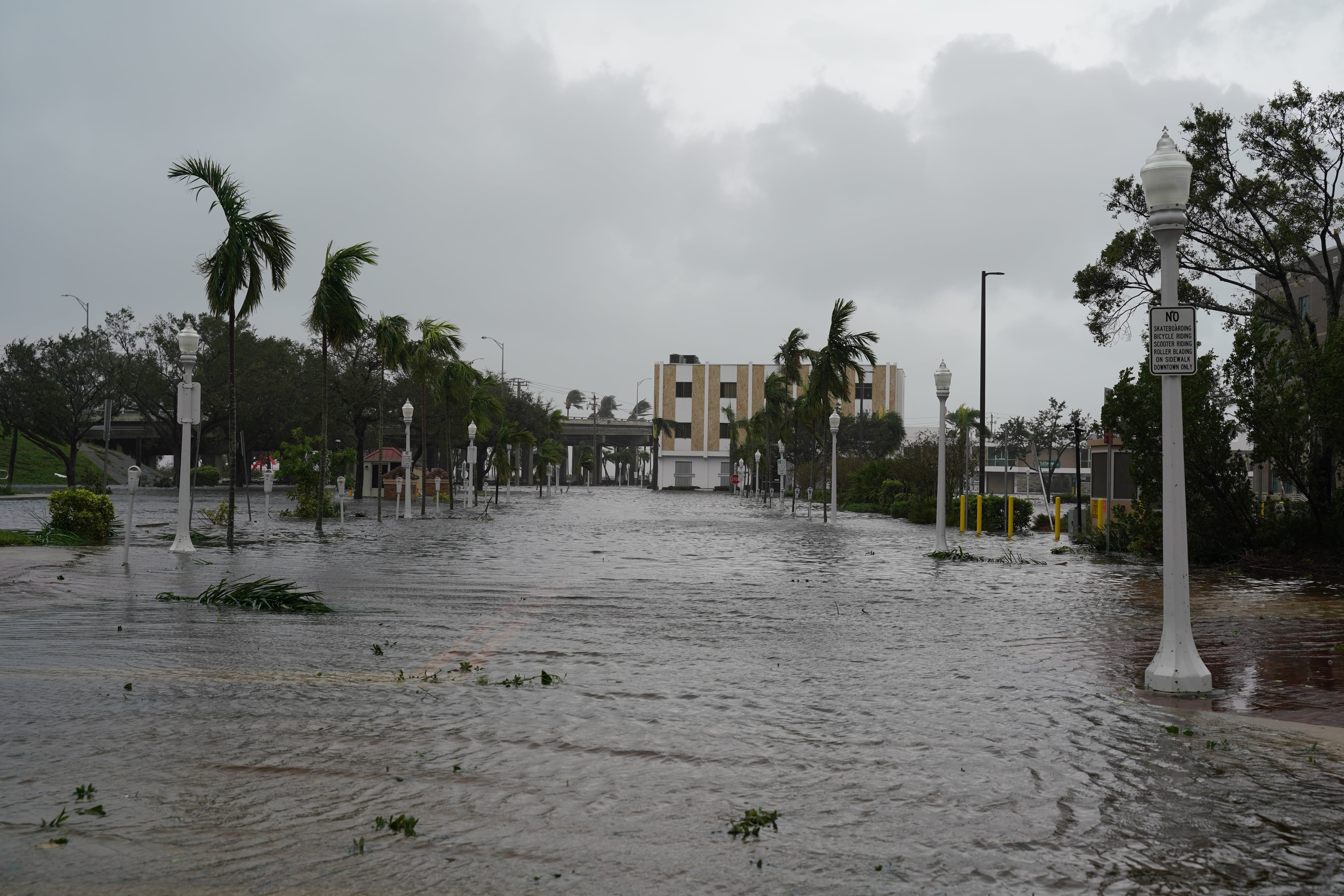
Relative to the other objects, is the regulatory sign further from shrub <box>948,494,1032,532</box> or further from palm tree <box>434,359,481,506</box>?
palm tree <box>434,359,481,506</box>

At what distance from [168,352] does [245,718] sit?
69107 mm

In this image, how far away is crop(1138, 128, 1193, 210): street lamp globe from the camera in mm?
8180

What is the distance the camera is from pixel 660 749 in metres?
6.00

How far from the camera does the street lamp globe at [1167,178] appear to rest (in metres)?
8.18

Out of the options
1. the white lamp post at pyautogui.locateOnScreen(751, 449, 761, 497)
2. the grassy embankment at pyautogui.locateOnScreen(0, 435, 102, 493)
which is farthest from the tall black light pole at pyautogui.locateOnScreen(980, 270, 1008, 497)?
the grassy embankment at pyautogui.locateOnScreen(0, 435, 102, 493)

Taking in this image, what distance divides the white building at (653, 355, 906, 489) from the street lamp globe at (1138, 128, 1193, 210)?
363ft

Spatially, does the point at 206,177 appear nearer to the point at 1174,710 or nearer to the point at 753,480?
the point at 1174,710

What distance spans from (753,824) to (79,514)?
20.2 metres

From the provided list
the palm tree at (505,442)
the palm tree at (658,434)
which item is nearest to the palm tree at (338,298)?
the palm tree at (505,442)

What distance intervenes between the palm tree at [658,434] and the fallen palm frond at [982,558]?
277ft

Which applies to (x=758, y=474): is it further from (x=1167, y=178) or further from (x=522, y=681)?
(x=522, y=681)

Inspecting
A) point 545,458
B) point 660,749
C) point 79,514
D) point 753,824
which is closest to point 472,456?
point 79,514

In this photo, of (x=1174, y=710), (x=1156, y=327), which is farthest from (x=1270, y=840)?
(x=1156, y=327)

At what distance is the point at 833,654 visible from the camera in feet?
31.0
